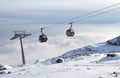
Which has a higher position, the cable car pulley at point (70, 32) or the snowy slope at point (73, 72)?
the cable car pulley at point (70, 32)

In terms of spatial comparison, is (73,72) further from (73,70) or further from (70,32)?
(70,32)

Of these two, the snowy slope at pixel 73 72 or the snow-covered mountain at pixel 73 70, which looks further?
the snow-covered mountain at pixel 73 70

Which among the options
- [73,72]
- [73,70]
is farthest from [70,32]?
[73,72]

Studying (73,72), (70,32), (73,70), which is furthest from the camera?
(70,32)

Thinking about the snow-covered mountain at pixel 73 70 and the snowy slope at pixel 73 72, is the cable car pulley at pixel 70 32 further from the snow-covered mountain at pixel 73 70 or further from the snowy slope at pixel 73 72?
the snowy slope at pixel 73 72

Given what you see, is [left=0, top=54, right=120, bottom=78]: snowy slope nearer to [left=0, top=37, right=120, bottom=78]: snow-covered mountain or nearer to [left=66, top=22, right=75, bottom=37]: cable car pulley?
[left=0, top=37, right=120, bottom=78]: snow-covered mountain

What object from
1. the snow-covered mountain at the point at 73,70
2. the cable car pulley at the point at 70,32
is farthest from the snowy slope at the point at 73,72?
the cable car pulley at the point at 70,32

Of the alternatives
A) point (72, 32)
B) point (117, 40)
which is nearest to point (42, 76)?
point (72, 32)

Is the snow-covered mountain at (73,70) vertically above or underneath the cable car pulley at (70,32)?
underneath

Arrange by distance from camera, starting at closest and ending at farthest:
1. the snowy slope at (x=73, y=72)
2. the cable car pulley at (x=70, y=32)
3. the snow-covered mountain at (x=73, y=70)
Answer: the snowy slope at (x=73, y=72) < the snow-covered mountain at (x=73, y=70) < the cable car pulley at (x=70, y=32)

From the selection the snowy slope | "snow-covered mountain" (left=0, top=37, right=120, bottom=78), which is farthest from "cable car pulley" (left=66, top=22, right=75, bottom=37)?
the snowy slope

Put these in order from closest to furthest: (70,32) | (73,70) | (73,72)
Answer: (73,72)
(73,70)
(70,32)

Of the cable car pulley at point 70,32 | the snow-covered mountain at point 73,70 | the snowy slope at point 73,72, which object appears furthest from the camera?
the cable car pulley at point 70,32

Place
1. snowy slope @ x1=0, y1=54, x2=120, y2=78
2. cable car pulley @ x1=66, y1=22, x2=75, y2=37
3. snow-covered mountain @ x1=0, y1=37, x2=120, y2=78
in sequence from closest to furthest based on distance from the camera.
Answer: snowy slope @ x1=0, y1=54, x2=120, y2=78
snow-covered mountain @ x1=0, y1=37, x2=120, y2=78
cable car pulley @ x1=66, y1=22, x2=75, y2=37
